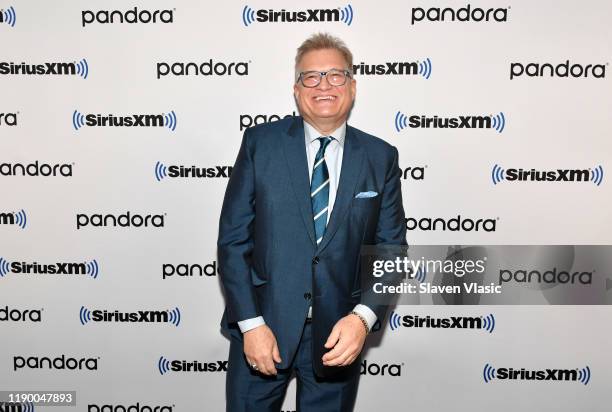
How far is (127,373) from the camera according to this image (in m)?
2.77

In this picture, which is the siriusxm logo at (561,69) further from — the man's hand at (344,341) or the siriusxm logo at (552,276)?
the man's hand at (344,341)

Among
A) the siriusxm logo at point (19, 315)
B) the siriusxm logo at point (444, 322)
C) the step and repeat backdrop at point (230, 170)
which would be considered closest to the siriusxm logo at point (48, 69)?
the step and repeat backdrop at point (230, 170)

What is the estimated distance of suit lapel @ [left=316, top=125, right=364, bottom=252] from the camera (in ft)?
6.07

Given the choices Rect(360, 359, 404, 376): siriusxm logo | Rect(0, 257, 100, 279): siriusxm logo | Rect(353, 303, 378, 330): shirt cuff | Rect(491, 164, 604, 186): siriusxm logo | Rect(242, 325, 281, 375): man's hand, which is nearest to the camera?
Rect(242, 325, 281, 375): man's hand

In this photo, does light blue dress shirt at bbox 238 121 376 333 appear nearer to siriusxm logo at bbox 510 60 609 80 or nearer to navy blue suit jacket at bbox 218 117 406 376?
navy blue suit jacket at bbox 218 117 406 376

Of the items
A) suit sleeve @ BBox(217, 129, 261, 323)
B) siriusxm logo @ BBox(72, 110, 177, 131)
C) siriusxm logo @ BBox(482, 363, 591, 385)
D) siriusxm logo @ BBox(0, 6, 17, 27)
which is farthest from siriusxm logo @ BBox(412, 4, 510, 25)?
siriusxm logo @ BBox(0, 6, 17, 27)

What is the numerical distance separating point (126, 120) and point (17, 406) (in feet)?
5.72

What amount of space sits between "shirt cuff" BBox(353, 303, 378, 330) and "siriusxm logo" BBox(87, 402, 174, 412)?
1.50 metres

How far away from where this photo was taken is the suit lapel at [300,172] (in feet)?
6.02

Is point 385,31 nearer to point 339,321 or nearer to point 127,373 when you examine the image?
point 339,321

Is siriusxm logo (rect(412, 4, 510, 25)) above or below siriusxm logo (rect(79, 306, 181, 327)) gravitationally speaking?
above

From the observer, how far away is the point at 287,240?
6.08 feet

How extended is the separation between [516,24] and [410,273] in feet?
4.52

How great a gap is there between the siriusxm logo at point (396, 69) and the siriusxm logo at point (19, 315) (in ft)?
7.08
